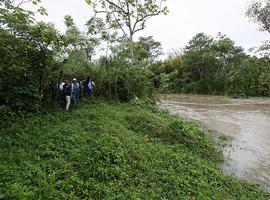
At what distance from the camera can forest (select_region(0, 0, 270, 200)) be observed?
605 cm

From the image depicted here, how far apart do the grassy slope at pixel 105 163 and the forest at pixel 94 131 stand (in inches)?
0.9

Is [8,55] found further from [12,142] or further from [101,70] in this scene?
[101,70]

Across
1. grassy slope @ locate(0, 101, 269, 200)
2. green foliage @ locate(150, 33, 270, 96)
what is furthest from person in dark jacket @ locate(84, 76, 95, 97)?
green foliage @ locate(150, 33, 270, 96)

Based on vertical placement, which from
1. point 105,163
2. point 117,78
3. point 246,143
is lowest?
point 246,143

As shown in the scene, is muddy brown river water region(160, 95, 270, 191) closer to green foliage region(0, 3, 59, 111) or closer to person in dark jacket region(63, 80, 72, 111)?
person in dark jacket region(63, 80, 72, 111)

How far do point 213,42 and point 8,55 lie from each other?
33.8m

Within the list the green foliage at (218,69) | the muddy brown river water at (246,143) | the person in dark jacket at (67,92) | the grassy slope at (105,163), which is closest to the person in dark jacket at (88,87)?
the person in dark jacket at (67,92)

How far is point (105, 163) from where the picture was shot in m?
6.75

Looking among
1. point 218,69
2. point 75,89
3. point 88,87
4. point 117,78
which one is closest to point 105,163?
point 75,89

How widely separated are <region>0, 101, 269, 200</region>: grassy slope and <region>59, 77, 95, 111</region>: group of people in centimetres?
190

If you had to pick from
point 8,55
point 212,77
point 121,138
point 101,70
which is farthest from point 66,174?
point 212,77

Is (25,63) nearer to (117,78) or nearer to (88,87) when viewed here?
(88,87)

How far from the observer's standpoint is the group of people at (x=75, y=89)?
11828 millimetres

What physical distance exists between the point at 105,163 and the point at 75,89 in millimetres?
6254
